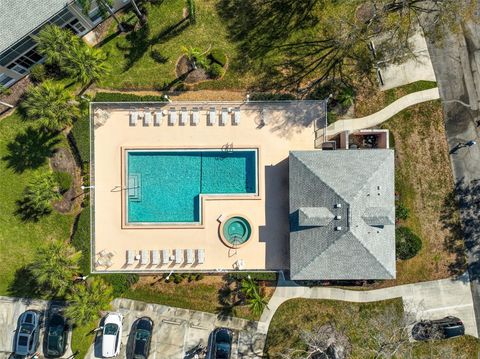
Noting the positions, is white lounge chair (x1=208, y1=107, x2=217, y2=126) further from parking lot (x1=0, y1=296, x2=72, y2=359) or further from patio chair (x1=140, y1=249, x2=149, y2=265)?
parking lot (x1=0, y1=296, x2=72, y2=359)

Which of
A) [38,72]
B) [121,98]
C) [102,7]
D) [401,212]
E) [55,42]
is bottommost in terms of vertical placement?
[401,212]

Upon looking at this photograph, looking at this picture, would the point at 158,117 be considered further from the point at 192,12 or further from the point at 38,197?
the point at 38,197

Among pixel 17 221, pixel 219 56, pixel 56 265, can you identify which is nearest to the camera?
pixel 56 265

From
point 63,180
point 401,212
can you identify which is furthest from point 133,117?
point 401,212

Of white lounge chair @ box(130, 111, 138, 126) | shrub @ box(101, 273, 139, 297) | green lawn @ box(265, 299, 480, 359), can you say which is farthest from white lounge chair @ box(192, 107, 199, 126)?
green lawn @ box(265, 299, 480, 359)

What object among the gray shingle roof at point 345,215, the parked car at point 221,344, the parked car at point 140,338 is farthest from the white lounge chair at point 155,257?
the gray shingle roof at point 345,215
